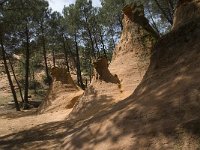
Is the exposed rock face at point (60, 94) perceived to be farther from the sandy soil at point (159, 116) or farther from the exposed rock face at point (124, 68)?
the sandy soil at point (159, 116)

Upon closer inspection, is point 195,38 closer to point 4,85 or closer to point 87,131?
point 87,131

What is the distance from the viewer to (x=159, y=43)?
11.4 m

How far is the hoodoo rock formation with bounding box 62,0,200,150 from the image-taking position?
6.62m

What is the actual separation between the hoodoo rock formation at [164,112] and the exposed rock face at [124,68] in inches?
262

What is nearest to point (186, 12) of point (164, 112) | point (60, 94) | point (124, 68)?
point (164, 112)

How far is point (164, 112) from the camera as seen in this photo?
289 inches

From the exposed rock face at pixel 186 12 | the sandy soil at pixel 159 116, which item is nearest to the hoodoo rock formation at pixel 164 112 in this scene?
the sandy soil at pixel 159 116

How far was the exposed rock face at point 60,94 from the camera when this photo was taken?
21.9m

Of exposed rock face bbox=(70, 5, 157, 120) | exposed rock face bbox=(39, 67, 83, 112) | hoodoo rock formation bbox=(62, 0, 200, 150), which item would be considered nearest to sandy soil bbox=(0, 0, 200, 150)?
hoodoo rock formation bbox=(62, 0, 200, 150)

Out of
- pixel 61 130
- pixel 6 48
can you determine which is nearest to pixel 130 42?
pixel 61 130

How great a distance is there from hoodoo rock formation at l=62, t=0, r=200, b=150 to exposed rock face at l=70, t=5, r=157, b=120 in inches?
262

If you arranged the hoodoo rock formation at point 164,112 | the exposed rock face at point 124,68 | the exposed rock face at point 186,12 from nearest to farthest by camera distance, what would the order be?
1. the hoodoo rock formation at point 164,112
2. the exposed rock face at point 186,12
3. the exposed rock face at point 124,68

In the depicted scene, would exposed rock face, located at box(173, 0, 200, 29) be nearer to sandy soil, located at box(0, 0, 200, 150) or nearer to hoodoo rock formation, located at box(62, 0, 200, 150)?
hoodoo rock formation, located at box(62, 0, 200, 150)

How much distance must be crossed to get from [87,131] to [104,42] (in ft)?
121
